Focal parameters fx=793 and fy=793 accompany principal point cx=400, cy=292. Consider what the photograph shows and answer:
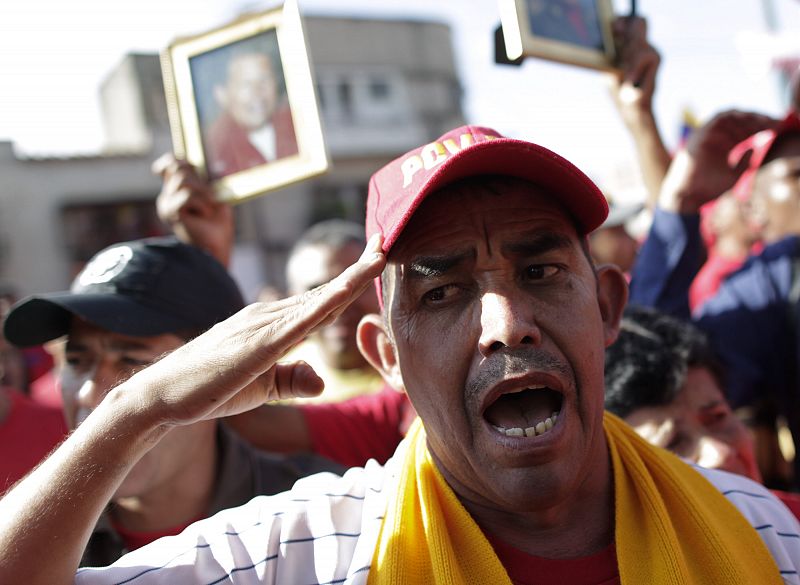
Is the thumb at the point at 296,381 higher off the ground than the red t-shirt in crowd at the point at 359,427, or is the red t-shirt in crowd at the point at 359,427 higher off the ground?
the thumb at the point at 296,381

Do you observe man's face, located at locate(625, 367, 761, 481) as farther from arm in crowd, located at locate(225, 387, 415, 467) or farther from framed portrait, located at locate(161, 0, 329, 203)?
framed portrait, located at locate(161, 0, 329, 203)

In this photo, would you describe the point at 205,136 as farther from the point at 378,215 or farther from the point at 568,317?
the point at 568,317

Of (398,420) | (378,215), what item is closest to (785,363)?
(398,420)

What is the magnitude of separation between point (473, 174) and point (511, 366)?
416mm

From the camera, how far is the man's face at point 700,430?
6.95 ft

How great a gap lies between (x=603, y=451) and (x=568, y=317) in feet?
1.15

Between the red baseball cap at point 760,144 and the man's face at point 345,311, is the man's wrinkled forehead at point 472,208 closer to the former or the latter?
the red baseball cap at point 760,144

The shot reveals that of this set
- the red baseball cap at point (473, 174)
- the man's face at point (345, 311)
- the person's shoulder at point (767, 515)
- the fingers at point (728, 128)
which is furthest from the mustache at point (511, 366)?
the man's face at point (345, 311)

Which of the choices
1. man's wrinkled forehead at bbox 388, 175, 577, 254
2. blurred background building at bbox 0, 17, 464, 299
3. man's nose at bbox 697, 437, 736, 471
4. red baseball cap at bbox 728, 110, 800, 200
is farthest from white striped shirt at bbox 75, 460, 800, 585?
blurred background building at bbox 0, 17, 464, 299

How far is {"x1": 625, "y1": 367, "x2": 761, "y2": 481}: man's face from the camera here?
212cm

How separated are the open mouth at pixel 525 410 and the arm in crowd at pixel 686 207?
4.90ft

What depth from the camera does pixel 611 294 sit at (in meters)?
1.88

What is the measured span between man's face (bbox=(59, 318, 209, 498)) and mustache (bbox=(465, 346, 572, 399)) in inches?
39.4

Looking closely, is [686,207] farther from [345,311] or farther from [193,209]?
[193,209]
